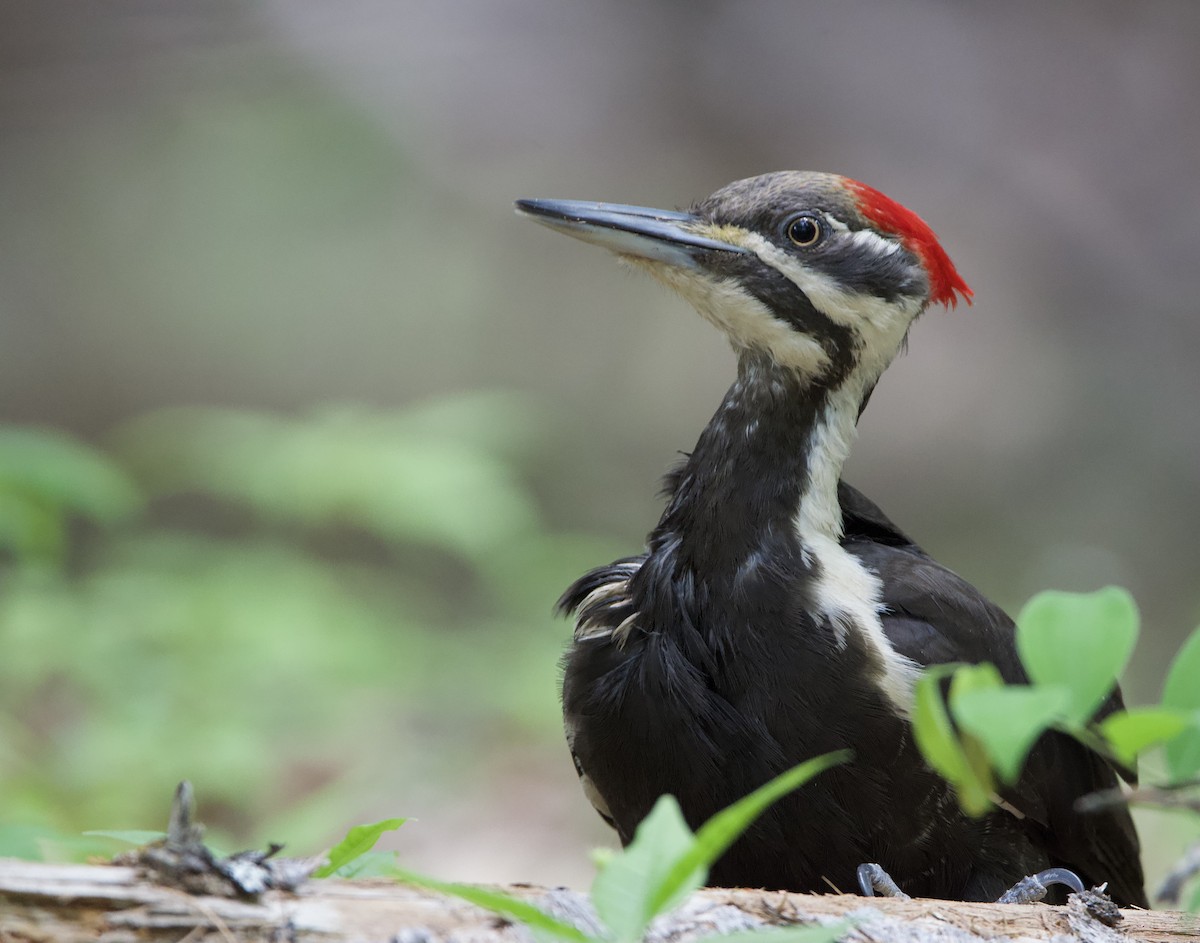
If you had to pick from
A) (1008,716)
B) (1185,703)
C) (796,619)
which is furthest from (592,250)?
(1008,716)

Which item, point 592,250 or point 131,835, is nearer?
point 131,835

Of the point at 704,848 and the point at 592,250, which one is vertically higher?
the point at 592,250

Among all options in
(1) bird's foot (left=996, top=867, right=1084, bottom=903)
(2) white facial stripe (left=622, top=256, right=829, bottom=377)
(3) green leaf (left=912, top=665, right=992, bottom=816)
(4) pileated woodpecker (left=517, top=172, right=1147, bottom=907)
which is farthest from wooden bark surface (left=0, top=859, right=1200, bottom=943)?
(2) white facial stripe (left=622, top=256, right=829, bottom=377)

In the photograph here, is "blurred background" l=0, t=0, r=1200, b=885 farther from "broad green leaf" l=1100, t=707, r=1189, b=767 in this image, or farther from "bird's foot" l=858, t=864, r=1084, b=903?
"broad green leaf" l=1100, t=707, r=1189, b=767

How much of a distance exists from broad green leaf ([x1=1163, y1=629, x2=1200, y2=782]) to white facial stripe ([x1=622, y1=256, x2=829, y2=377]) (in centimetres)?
140

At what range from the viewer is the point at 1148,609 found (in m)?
6.96

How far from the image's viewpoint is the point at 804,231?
2367mm

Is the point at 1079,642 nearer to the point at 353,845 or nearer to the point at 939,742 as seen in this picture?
the point at 939,742

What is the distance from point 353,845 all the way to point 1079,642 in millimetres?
893

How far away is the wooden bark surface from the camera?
121 cm

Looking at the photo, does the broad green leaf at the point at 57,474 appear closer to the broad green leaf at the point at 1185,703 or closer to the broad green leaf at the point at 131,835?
the broad green leaf at the point at 131,835

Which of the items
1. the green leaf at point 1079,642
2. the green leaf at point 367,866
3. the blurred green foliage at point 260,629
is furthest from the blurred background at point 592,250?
the green leaf at point 1079,642

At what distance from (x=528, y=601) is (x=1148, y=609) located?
3911 mm

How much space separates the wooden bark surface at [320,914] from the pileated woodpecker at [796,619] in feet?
1.82
